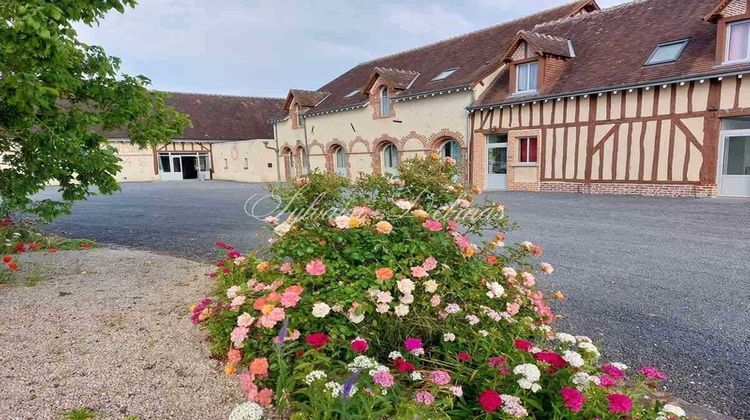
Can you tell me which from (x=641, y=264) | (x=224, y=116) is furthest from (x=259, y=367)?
(x=224, y=116)

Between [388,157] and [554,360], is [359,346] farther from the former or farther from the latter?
[388,157]

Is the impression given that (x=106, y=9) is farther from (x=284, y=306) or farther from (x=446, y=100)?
(x=446, y=100)

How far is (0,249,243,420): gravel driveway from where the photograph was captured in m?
1.93

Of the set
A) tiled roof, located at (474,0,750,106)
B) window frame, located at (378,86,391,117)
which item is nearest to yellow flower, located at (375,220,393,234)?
tiled roof, located at (474,0,750,106)

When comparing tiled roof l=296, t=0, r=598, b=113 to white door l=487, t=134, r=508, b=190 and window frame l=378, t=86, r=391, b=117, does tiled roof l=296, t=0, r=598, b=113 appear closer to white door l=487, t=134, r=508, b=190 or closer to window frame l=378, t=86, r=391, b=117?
window frame l=378, t=86, r=391, b=117

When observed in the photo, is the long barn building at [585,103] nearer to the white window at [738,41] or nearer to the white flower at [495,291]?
the white window at [738,41]

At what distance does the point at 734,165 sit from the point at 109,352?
12851 mm

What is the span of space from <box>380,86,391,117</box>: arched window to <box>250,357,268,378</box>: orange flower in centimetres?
1605

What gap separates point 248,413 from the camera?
169cm

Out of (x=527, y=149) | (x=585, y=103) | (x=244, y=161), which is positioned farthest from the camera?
(x=244, y=161)

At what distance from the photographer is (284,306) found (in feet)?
6.81

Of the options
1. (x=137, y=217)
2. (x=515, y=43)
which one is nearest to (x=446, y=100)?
(x=515, y=43)

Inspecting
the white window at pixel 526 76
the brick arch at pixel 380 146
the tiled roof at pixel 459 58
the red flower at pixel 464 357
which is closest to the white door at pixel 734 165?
the white window at pixel 526 76

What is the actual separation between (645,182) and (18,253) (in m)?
12.7
